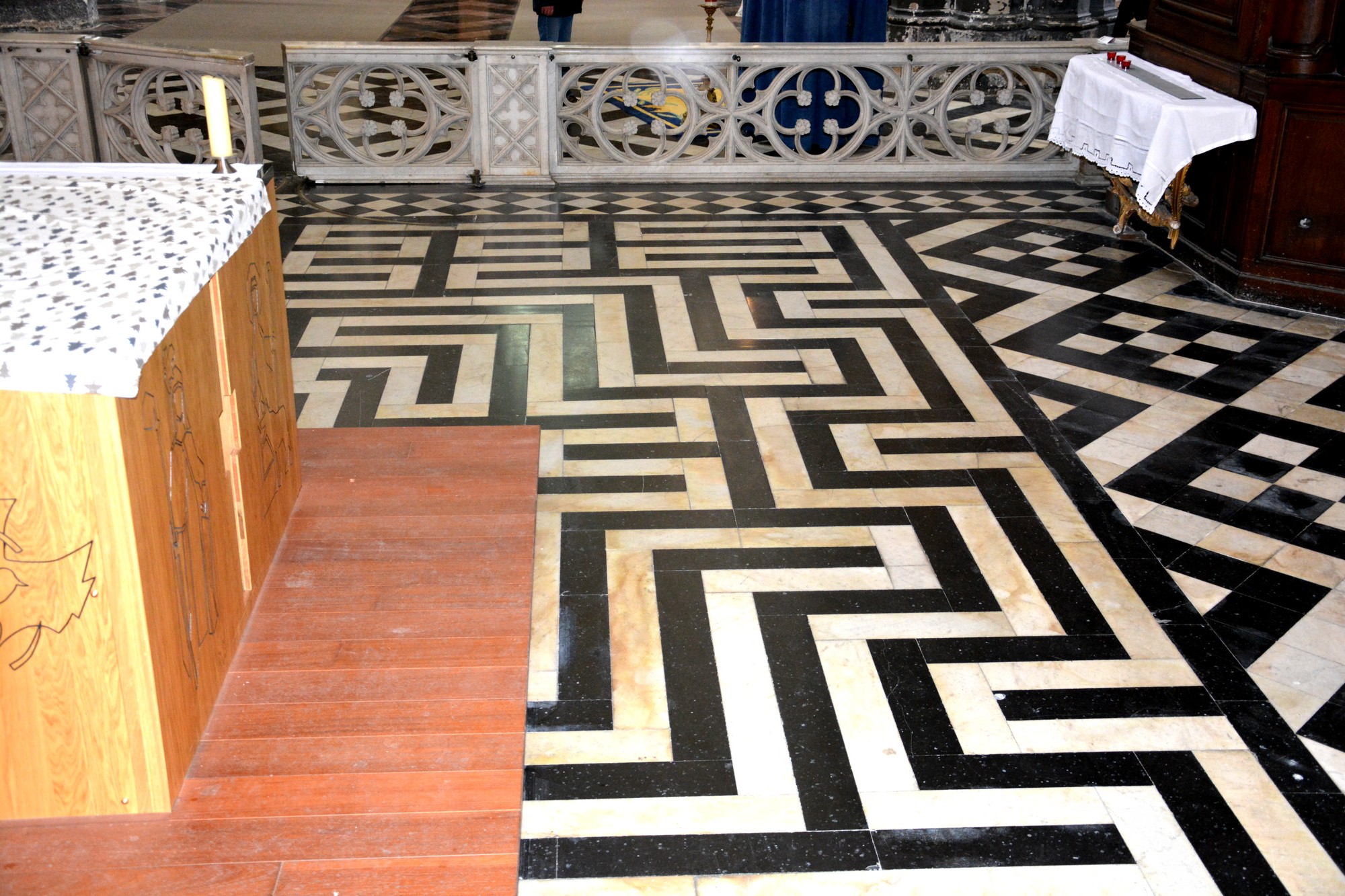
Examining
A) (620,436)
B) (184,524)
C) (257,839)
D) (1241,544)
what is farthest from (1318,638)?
(184,524)

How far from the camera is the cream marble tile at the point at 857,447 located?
418 centimetres

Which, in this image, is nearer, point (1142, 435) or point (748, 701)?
point (748, 701)

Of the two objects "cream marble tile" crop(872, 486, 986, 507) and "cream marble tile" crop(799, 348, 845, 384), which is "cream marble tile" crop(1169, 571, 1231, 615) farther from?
"cream marble tile" crop(799, 348, 845, 384)

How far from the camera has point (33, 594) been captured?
223 centimetres

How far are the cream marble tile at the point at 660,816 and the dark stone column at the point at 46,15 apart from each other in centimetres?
1207

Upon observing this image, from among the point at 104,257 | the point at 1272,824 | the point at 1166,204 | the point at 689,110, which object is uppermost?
the point at 104,257

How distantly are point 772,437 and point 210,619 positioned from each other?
84.8 inches

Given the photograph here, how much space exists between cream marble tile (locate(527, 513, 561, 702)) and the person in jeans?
19.5ft

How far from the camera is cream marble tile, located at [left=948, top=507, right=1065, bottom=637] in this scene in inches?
132

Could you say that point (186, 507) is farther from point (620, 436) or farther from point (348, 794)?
point (620, 436)

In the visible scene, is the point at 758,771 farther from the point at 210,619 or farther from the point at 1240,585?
the point at 1240,585

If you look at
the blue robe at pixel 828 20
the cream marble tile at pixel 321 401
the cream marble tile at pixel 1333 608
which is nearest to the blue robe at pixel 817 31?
the blue robe at pixel 828 20

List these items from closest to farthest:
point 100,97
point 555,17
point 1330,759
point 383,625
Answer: point 1330,759 → point 383,625 → point 100,97 → point 555,17

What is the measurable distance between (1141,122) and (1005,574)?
3.13 m
